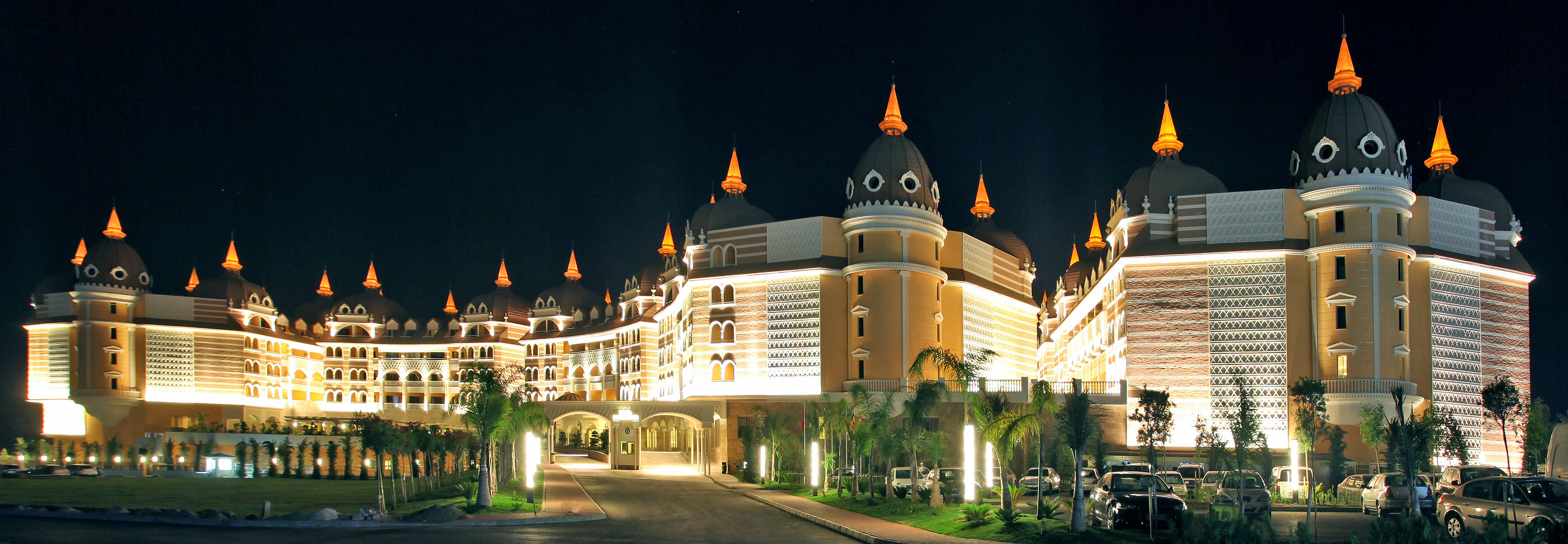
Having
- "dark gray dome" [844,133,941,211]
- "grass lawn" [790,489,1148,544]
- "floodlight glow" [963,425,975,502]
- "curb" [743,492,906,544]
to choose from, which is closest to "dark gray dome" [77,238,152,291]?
"dark gray dome" [844,133,941,211]

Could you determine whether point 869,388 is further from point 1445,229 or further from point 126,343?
point 126,343

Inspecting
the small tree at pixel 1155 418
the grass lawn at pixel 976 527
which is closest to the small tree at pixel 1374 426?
the small tree at pixel 1155 418

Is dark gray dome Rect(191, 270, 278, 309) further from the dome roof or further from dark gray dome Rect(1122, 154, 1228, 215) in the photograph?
dark gray dome Rect(1122, 154, 1228, 215)

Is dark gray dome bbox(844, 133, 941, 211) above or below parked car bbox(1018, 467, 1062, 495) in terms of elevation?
above

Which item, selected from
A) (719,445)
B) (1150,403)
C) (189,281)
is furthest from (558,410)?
(189,281)

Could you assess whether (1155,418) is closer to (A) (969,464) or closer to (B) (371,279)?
(A) (969,464)

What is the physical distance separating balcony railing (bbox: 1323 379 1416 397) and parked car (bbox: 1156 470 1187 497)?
20.8 m

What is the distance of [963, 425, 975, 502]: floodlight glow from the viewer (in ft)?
107

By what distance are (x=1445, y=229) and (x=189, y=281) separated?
Result: 107 m

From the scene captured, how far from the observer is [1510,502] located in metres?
24.0

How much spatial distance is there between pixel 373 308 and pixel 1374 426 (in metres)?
101

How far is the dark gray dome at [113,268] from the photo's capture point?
91.8 metres

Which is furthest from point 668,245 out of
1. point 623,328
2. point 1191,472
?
point 1191,472

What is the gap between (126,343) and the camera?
9288cm
